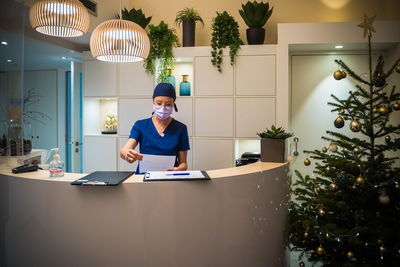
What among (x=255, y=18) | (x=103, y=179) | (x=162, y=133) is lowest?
(x=103, y=179)

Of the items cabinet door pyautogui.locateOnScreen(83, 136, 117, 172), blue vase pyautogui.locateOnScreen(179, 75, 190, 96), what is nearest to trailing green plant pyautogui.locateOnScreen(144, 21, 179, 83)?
blue vase pyautogui.locateOnScreen(179, 75, 190, 96)

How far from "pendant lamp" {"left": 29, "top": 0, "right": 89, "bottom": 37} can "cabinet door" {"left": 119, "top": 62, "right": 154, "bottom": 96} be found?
1550 mm

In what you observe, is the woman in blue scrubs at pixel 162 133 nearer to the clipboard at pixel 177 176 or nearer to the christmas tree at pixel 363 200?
the clipboard at pixel 177 176

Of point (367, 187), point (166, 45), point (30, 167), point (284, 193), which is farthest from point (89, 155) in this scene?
point (367, 187)

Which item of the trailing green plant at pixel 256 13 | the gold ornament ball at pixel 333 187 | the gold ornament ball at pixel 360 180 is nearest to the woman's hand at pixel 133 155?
the gold ornament ball at pixel 333 187

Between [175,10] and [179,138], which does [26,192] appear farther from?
[175,10]

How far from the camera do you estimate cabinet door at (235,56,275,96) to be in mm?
3523

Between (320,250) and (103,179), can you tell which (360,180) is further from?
(103,179)

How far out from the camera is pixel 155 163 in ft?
7.61

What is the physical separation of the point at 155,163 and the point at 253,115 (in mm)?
1641

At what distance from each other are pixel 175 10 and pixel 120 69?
1194mm

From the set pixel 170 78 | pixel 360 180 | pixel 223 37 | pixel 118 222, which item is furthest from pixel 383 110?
pixel 170 78

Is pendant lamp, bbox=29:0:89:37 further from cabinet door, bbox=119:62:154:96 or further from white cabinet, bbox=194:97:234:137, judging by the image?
white cabinet, bbox=194:97:234:137

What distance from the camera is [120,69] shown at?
12.8 ft
